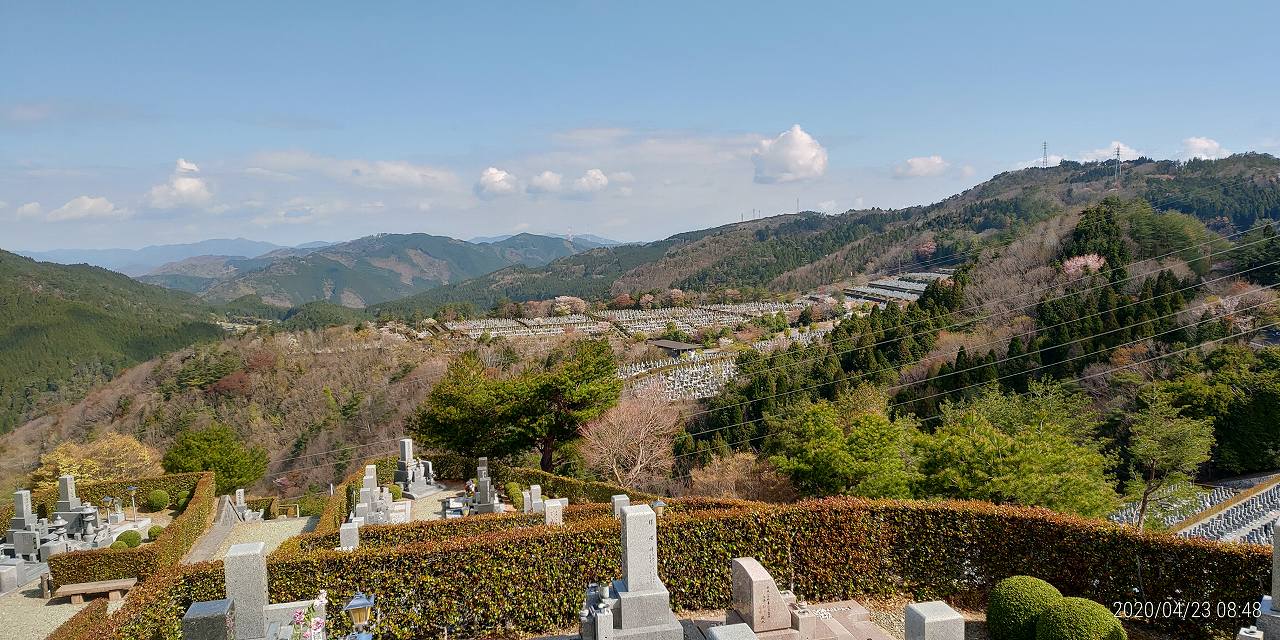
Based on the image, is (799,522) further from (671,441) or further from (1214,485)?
(1214,485)

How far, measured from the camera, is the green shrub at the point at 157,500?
2175cm

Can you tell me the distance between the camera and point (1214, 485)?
25.7 m

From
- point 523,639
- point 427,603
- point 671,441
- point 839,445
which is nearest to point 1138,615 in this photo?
point 839,445

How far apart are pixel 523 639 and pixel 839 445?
9.00 meters

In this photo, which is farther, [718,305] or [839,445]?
[718,305]

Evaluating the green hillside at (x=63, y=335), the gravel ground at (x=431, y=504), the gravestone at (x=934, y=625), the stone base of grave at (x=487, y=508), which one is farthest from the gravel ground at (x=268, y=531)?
the green hillside at (x=63, y=335)

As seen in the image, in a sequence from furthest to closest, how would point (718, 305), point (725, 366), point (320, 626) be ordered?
point (718, 305), point (725, 366), point (320, 626)

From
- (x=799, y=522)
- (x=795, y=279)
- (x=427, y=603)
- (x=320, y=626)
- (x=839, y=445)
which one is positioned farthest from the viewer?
(x=795, y=279)

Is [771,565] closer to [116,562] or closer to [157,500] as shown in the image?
[116,562]

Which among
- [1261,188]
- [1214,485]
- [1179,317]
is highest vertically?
[1261,188]

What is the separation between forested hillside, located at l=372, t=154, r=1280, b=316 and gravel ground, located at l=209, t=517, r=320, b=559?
65948mm

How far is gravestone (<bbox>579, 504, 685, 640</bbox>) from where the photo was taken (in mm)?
8344

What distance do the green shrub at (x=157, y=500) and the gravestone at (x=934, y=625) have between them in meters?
23.0

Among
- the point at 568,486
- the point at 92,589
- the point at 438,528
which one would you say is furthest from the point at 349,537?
the point at 568,486
